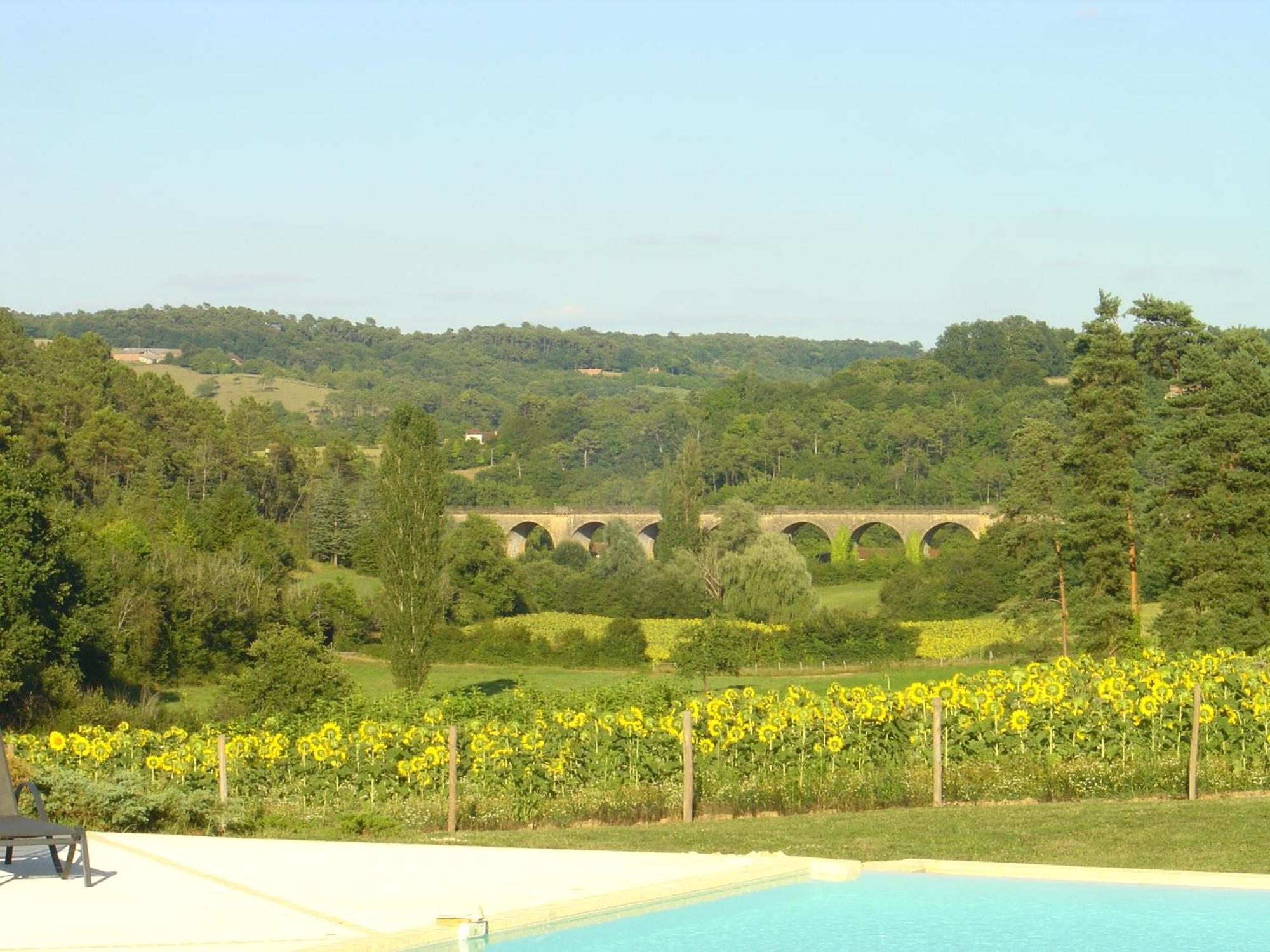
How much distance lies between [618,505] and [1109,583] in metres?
49.2

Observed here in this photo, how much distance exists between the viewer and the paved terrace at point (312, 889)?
24.3ft

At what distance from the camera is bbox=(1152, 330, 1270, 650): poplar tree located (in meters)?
30.0

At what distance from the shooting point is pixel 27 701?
103ft

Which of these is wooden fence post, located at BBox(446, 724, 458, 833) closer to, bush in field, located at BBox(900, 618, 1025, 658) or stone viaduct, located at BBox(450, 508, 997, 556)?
bush in field, located at BBox(900, 618, 1025, 658)

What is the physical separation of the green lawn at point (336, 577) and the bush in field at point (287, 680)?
72.9ft

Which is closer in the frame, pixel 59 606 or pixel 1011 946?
pixel 1011 946

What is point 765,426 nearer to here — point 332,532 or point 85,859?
point 332,532

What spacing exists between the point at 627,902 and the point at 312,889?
5.56ft

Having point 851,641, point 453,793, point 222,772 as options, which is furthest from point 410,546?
point 453,793

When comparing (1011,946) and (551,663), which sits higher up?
(1011,946)

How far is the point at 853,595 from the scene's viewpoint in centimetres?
6531

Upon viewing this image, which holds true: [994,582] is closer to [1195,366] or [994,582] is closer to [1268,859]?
[1195,366]

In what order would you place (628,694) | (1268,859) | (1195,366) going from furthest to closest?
(1195,366)
(628,694)
(1268,859)

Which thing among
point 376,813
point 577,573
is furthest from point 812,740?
point 577,573
